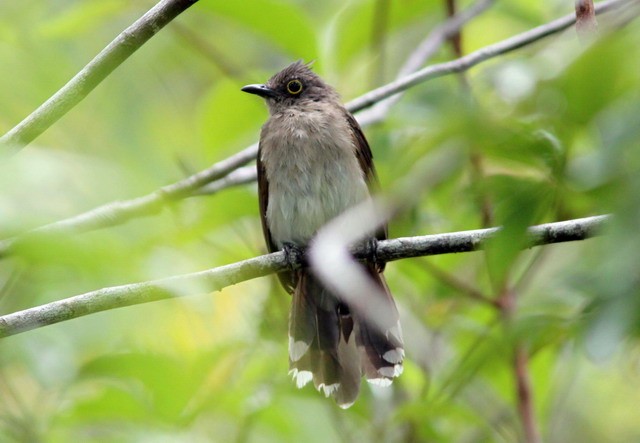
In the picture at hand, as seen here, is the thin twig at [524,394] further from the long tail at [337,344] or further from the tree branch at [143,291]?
the tree branch at [143,291]

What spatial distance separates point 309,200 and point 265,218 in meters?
0.27

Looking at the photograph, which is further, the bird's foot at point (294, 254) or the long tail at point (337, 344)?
the long tail at point (337, 344)

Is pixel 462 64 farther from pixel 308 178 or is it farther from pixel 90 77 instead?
pixel 90 77

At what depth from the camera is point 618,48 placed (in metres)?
1.40

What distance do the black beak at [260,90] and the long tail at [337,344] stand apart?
1.07 metres

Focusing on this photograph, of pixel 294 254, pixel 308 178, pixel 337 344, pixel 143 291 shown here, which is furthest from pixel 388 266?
pixel 143 291

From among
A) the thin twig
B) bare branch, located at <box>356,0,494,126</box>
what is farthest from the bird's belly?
the thin twig

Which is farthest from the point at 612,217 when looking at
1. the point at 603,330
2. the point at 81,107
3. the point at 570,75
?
the point at 81,107

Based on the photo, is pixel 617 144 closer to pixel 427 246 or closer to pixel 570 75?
pixel 570 75

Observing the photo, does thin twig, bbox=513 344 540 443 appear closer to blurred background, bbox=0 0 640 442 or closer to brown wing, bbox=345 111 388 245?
blurred background, bbox=0 0 640 442

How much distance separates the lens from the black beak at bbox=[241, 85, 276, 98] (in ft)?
16.3

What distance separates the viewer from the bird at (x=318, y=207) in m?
4.73

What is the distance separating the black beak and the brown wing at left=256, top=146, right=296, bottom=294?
1.21ft

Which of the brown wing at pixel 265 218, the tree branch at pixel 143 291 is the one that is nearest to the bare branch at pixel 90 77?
the tree branch at pixel 143 291
